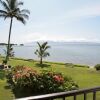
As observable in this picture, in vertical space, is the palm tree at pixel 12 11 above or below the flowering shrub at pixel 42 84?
above

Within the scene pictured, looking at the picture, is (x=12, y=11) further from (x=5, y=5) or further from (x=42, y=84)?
(x=42, y=84)

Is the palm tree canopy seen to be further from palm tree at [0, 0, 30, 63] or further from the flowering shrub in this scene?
the flowering shrub

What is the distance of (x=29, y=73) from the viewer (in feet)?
53.9

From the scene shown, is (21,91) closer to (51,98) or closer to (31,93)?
(31,93)

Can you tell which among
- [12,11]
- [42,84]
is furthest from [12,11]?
[42,84]

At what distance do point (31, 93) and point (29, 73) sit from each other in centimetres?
121

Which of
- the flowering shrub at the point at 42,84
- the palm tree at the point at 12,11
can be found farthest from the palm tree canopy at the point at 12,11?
the flowering shrub at the point at 42,84

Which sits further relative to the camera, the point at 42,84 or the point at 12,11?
the point at 12,11

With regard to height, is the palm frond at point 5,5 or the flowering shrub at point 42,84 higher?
the palm frond at point 5,5

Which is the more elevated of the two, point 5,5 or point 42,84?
point 5,5

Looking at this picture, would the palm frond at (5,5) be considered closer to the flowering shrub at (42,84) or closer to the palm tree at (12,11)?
the palm tree at (12,11)

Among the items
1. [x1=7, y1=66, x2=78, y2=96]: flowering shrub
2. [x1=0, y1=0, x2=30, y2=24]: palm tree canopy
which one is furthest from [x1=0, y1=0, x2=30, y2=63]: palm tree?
[x1=7, y1=66, x2=78, y2=96]: flowering shrub

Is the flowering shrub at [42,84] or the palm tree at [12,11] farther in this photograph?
the palm tree at [12,11]

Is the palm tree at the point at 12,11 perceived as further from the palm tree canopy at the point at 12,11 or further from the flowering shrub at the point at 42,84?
the flowering shrub at the point at 42,84
